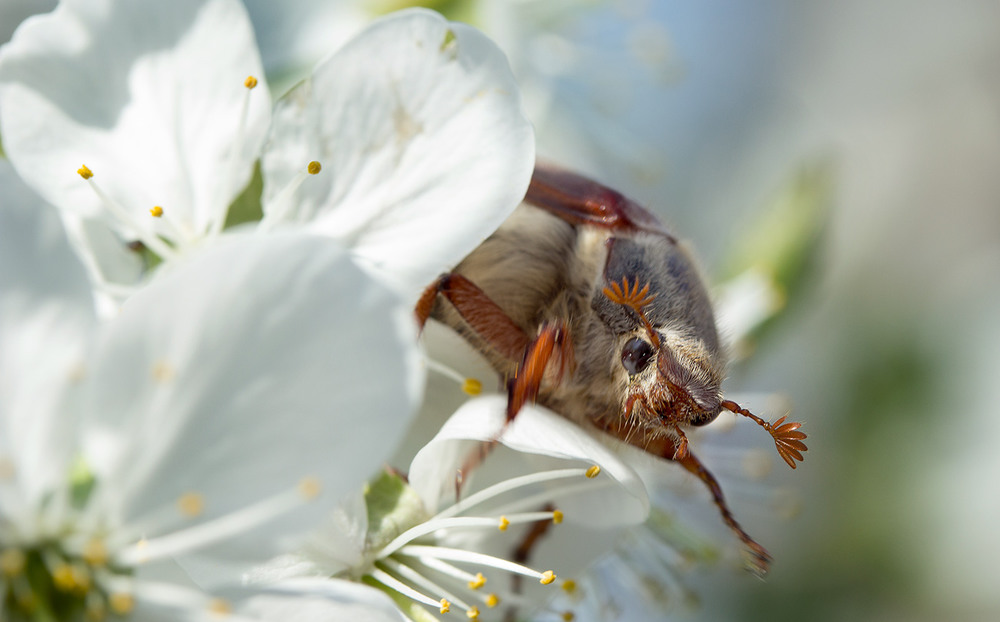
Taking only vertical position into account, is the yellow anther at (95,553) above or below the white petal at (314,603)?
above

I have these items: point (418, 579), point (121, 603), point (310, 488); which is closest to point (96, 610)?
point (121, 603)

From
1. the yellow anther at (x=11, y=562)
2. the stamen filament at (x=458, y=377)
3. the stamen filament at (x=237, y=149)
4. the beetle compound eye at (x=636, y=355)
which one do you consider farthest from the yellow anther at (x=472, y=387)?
the yellow anther at (x=11, y=562)

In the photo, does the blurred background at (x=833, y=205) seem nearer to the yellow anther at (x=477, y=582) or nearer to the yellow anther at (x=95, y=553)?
the yellow anther at (x=477, y=582)

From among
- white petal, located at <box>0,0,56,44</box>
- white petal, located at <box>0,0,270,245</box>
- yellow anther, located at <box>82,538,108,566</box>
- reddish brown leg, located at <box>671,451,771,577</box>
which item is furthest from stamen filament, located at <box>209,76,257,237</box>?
white petal, located at <box>0,0,56,44</box>

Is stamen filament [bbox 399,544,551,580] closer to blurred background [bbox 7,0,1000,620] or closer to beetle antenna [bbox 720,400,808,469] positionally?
beetle antenna [bbox 720,400,808,469]

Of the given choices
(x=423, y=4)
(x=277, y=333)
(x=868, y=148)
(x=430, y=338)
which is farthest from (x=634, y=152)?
(x=868, y=148)

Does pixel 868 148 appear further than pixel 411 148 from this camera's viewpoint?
Yes

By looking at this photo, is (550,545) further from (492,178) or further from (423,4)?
(423,4)
